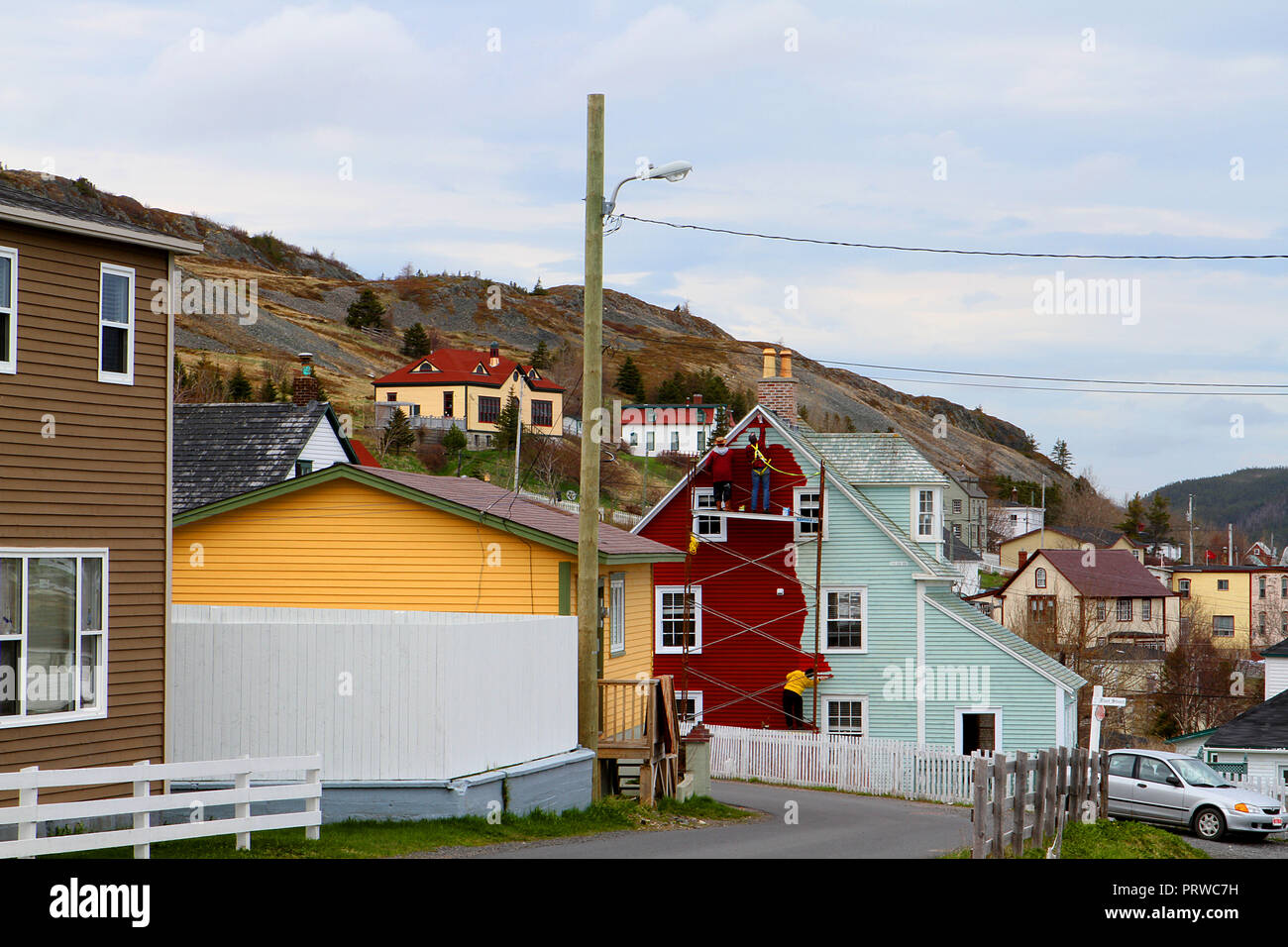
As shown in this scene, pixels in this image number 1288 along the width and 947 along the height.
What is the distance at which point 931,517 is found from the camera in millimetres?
40344

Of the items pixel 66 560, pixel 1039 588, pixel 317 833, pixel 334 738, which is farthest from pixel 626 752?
pixel 1039 588

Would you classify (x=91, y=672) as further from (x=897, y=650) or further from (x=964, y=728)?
(x=964, y=728)

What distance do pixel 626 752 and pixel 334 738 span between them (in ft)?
18.2

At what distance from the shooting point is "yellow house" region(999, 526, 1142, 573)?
11925 centimetres

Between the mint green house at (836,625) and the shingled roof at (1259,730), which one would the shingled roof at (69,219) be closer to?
the mint green house at (836,625)

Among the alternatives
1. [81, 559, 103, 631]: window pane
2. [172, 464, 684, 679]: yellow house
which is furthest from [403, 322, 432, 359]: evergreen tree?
[81, 559, 103, 631]: window pane

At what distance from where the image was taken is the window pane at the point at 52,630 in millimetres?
14570

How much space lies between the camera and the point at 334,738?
1570cm

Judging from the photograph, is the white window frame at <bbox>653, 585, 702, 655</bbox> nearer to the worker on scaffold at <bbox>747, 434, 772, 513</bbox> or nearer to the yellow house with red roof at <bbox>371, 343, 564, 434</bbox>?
the worker on scaffold at <bbox>747, 434, 772, 513</bbox>

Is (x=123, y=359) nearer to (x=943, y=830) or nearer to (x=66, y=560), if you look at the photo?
(x=66, y=560)

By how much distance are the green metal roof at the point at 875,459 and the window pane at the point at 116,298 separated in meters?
25.6

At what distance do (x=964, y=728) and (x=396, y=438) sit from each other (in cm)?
5756

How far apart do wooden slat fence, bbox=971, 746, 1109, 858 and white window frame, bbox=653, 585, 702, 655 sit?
1878cm

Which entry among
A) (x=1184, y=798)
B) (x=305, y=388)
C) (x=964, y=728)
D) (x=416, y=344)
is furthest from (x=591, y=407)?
(x=416, y=344)
